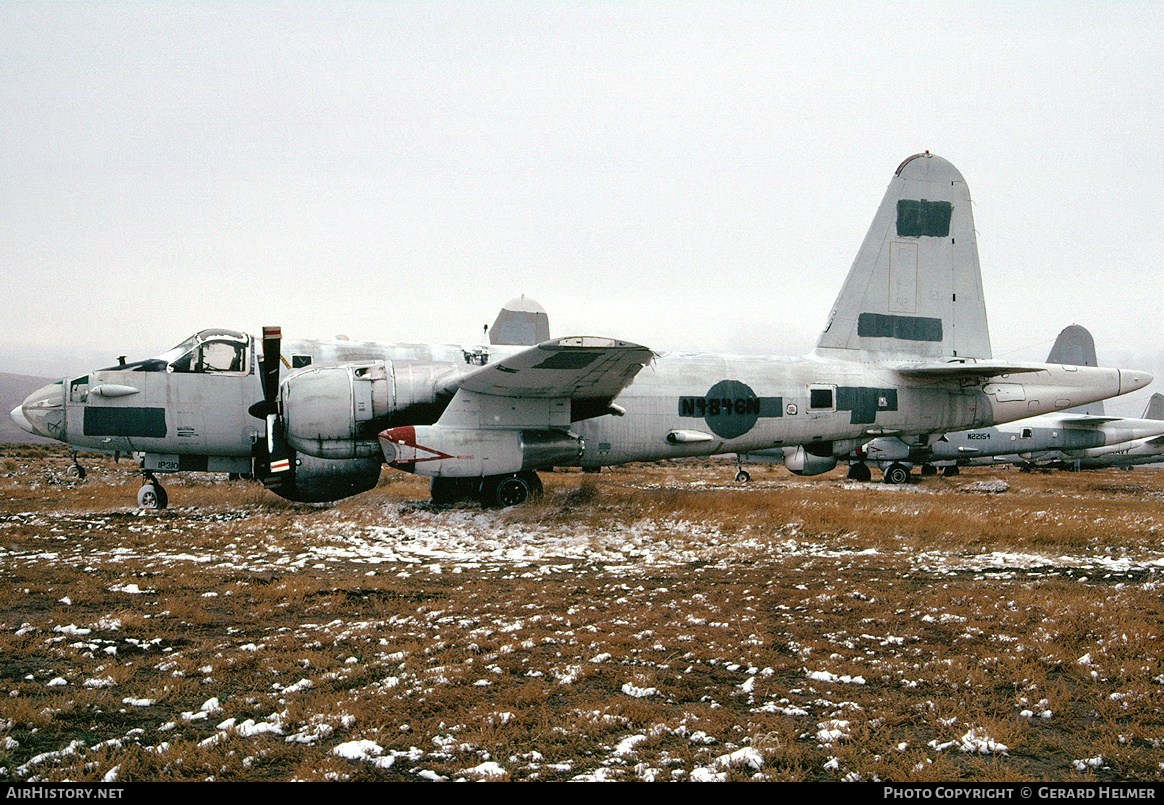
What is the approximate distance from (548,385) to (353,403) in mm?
3890

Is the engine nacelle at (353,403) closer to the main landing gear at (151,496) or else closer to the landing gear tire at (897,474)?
the main landing gear at (151,496)

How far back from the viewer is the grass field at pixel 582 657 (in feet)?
12.6

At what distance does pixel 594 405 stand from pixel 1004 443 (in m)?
28.0

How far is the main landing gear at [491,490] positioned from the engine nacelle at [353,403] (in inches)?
74.7

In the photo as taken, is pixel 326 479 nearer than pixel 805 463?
Yes

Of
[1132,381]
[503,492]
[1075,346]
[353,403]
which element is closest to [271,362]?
[353,403]

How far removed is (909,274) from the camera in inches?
739

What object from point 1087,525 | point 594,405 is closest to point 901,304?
point 1087,525

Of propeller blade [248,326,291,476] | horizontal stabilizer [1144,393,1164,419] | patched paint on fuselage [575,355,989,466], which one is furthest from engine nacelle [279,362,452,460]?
horizontal stabilizer [1144,393,1164,419]

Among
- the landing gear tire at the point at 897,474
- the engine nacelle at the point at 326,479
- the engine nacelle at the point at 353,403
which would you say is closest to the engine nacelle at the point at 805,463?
the landing gear tire at the point at 897,474

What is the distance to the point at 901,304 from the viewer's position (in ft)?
61.7

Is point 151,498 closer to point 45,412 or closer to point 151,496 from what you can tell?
point 151,496

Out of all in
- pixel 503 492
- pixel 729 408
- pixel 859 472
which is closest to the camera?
pixel 503 492

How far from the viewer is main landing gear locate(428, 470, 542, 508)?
14953 mm
